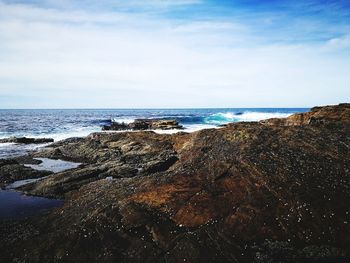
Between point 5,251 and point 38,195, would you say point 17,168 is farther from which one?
point 5,251

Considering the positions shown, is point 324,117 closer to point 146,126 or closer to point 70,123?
point 146,126

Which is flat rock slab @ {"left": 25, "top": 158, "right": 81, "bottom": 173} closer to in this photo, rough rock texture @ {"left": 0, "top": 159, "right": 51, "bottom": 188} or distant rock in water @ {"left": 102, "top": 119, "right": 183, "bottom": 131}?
rough rock texture @ {"left": 0, "top": 159, "right": 51, "bottom": 188}

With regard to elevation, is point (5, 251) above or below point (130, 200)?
below

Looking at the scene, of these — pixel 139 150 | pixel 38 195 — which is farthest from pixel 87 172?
pixel 139 150

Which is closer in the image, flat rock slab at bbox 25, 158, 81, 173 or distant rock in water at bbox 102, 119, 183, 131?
flat rock slab at bbox 25, 158, 81, 173

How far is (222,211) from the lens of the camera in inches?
303

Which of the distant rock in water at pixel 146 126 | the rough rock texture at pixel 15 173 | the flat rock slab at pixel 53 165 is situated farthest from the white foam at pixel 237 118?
the rough rock texture at pixel 15 173

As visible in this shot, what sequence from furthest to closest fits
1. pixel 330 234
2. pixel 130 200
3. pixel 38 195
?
pixel 38 195, pixel 130 200, pixel 330 234

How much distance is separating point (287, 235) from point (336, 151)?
142 inches

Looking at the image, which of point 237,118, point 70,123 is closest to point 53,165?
point 70,123

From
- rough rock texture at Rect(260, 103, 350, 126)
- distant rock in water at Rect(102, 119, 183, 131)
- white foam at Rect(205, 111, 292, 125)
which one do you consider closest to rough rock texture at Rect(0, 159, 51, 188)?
rough rock texture at Rect(260, 103, 350, 126)

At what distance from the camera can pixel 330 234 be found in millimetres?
6961

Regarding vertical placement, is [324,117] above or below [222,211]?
above

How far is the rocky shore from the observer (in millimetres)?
6812
